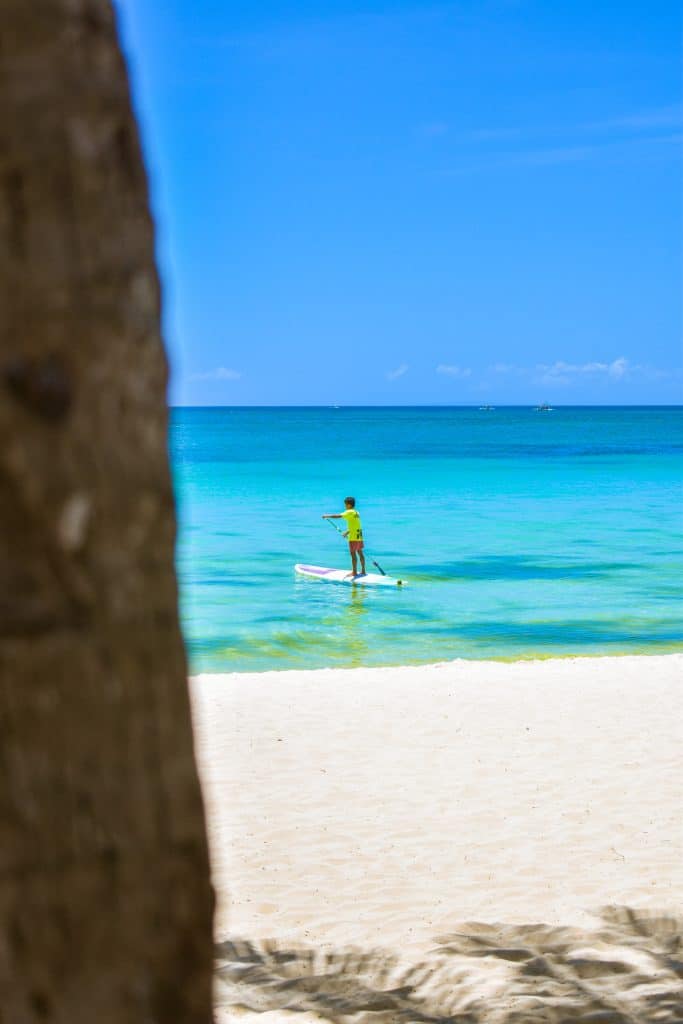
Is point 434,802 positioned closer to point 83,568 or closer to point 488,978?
point 488,978

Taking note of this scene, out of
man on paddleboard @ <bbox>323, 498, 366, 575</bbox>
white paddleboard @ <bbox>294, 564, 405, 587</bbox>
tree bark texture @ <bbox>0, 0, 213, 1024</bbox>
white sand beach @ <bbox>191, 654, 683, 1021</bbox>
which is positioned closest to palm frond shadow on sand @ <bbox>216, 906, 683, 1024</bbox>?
white sand beach @ <bbox>191, 654, 683, 1021</bbox>

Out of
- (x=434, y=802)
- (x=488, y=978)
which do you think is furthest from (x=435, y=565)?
(x=488, y=978)

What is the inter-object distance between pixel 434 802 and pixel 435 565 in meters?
16.7

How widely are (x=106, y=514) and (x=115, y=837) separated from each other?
1.11 feet

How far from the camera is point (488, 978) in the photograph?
487 centimetres

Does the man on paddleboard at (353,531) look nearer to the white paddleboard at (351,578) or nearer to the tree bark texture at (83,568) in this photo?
the white paddleboard at (351,578)

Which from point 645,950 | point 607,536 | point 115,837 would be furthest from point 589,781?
point 607,536

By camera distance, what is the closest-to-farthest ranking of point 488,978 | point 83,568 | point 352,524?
1. point 83,568
2. point 488,978
3. point 352,524

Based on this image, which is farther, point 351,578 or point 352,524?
point 351,578

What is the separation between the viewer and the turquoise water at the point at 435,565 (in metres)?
15.8

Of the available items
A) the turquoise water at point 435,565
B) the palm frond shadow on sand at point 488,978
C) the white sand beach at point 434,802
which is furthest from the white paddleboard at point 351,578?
the palm frond shadow on sand at point 488,978

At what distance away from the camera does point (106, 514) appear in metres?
1.16

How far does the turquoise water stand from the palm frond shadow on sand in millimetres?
2143

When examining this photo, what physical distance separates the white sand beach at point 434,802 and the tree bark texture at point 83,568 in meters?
2.58
